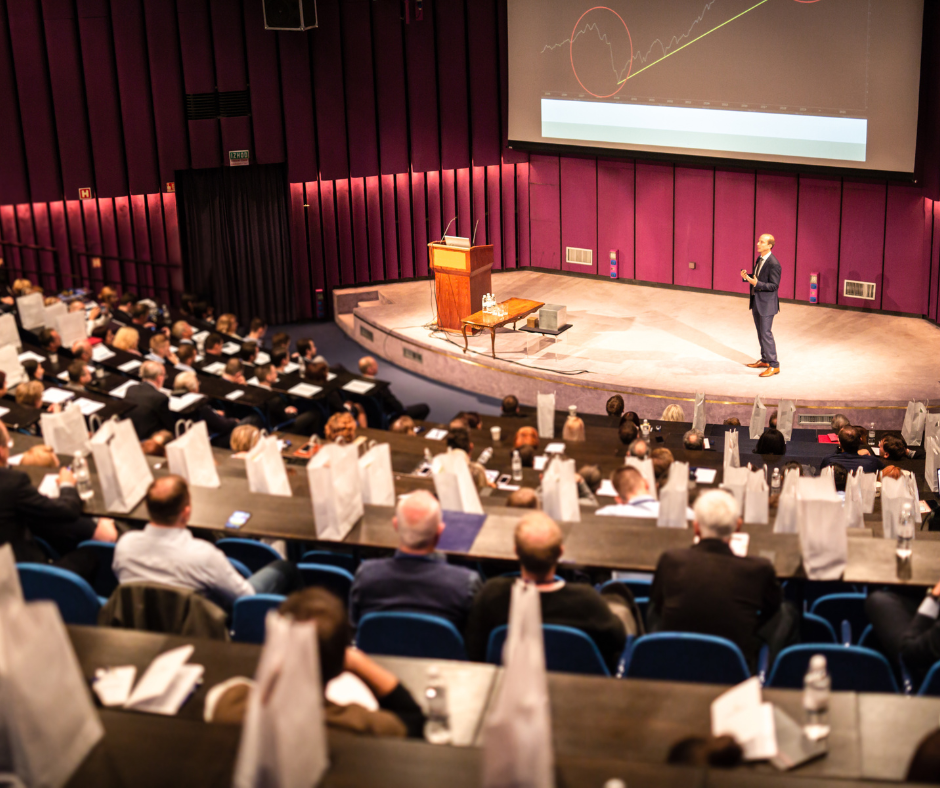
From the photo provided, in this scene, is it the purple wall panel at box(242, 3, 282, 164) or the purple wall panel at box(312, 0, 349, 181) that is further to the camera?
the purple wall panel at box(312, 0, 349, 181)

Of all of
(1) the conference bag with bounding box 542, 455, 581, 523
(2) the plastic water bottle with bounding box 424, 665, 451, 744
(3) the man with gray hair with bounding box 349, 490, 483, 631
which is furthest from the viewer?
(1) the conference bag with bounding box 542, 455, 581, 523

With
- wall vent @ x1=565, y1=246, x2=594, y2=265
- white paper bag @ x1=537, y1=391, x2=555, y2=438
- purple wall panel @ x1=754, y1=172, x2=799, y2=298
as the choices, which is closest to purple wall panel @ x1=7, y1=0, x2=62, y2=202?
wall vent @ x1=565, y1=246, x2=594, y2=265

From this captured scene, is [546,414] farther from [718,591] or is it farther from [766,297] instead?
[718,591]

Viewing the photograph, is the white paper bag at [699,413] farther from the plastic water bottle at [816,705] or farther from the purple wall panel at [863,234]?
the plastic water bottle at [816,705]

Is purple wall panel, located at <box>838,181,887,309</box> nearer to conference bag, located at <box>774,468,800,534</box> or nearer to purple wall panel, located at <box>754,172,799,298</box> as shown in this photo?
purple wall panel, located at <box>754,172,799,298</box>

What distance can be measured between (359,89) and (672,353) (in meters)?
5.73

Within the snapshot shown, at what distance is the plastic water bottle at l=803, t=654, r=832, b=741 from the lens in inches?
99.3

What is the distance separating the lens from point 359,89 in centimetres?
1368

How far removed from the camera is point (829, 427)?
380 inches

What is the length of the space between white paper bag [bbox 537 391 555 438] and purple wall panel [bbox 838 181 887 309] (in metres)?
6.02

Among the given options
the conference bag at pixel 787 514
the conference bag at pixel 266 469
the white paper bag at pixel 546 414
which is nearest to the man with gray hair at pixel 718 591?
the conference bag at pixel 787 514

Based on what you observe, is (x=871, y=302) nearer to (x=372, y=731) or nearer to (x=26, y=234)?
(x=26, y=234)

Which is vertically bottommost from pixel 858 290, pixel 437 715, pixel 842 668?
pixel 858 290

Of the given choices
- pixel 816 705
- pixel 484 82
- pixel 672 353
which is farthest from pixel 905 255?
pixel 816 705
